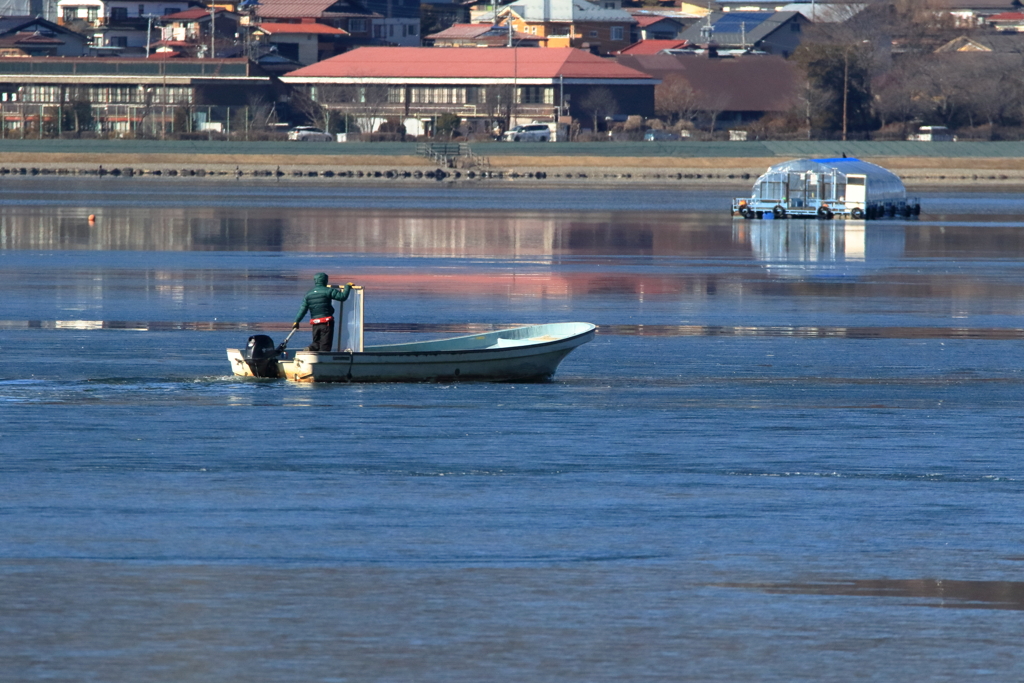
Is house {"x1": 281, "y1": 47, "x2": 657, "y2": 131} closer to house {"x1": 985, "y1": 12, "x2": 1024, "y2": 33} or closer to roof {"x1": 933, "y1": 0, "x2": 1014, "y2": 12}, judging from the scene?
house {"x1": 985, "y1": 12, "x2": 1024, "y2": 33}

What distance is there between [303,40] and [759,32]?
138 ft

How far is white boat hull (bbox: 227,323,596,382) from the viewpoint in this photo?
21656 millimetres

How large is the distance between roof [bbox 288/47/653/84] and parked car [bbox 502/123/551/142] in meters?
7.10

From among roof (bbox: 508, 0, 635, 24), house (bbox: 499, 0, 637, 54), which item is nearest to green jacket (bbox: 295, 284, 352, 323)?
house (bbox: 499, 0, 637, 54)

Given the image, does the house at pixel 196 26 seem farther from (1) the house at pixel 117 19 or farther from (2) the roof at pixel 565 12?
(2) the roof at pixel 565 12

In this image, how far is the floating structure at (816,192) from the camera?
225 ft

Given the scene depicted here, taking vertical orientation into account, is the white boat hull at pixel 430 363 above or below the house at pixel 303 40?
below

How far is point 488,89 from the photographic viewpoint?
126m

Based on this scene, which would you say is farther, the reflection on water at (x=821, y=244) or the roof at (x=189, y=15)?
the roof at (x=189, y=15)

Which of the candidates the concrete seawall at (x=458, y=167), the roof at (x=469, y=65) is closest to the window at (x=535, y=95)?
the roof at (x=469, y=65)

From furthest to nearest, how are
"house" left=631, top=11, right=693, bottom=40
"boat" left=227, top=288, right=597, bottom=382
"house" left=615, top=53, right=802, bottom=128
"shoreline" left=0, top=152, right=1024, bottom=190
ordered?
"house" left=631, top=11, right=693, bottom=40 < "house" left=615, top=53, right=802, bottom=128 < "shoreline" left=0, top=152, right=1024, bottom=190 < "boat" left=227, top=288, right=597, bottom=382

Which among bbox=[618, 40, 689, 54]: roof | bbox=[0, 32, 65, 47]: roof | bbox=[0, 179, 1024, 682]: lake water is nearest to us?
bbox=[0, 179, 1024, 682]: lake water

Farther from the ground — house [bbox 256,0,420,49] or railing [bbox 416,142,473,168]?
house [bbox 256,0,420,49]

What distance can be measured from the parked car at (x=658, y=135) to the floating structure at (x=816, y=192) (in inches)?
1819
